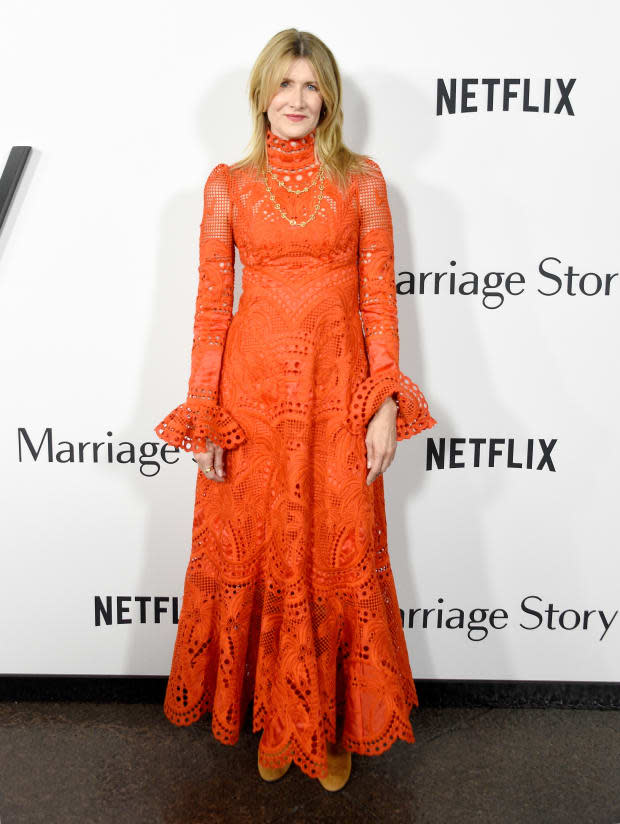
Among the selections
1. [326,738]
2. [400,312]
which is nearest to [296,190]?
[400,312]

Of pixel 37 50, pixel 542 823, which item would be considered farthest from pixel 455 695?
pixel 37 50

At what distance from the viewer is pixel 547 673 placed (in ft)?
6.81

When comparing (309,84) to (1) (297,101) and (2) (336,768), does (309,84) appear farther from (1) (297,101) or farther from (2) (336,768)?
(2) (336,768)

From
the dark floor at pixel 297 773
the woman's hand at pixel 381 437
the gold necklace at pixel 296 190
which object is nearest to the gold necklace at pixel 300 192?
the gold necklace at pixel 296 190

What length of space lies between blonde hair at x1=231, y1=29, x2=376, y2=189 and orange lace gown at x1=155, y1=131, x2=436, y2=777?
29mm

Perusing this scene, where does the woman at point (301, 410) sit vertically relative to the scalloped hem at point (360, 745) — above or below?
above

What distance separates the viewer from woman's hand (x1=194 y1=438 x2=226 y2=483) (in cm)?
159

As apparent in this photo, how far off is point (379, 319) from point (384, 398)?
0.58ft

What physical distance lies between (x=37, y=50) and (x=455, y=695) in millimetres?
2023

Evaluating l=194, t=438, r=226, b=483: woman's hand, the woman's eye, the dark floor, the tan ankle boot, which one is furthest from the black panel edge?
the woman's eye

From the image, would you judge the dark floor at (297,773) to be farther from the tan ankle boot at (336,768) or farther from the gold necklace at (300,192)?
the gold necklace at (300,192)

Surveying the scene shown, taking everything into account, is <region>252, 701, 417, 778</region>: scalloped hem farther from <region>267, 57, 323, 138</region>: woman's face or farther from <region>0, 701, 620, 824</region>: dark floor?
<region>267, 57, 323, 138</region>: woman's face

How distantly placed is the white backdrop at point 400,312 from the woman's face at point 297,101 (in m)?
0.30

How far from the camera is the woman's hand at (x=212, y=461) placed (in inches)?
62.4
